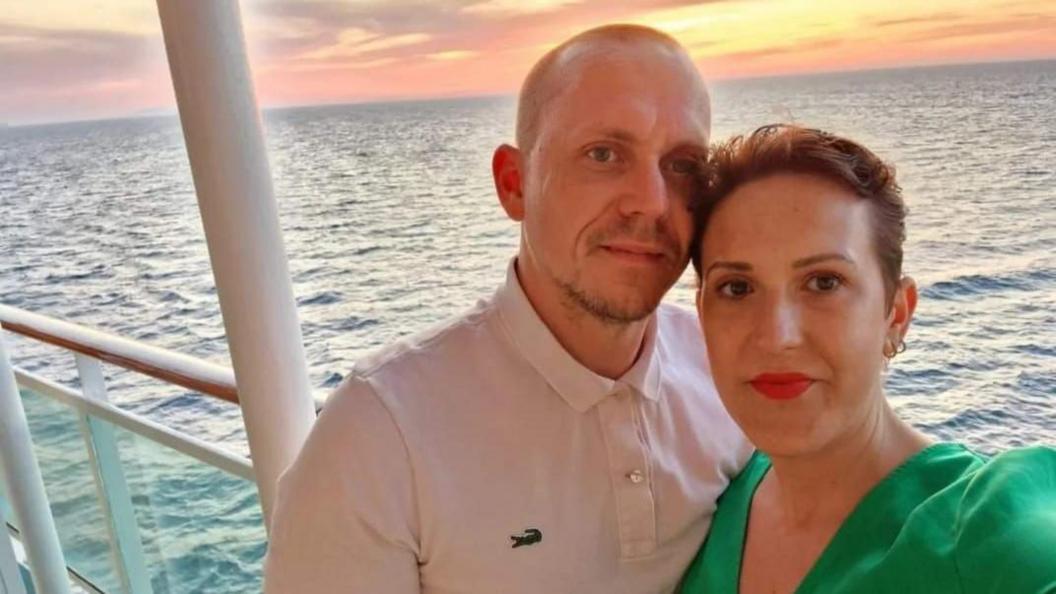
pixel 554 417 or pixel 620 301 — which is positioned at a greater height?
pixel 620 301

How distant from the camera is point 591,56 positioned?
3.81 feet

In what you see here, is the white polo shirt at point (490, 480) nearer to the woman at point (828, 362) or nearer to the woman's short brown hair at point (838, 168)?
the woman at point (828, 362)

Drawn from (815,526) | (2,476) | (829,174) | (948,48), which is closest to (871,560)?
(815,526)

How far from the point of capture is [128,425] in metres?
2.33

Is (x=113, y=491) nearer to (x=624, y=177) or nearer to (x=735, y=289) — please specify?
(x=624, y=177)

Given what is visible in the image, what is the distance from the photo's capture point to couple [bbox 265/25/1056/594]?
0.98 meters

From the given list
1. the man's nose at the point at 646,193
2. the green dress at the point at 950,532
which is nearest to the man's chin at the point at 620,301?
the man's nose at the point at 646,193

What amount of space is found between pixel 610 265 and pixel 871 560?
0.46m

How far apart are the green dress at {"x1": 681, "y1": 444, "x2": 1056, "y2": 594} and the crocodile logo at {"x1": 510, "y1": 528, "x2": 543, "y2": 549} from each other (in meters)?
0.25

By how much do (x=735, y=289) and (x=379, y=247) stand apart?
2.19m

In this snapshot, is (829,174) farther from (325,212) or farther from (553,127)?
(325,212)

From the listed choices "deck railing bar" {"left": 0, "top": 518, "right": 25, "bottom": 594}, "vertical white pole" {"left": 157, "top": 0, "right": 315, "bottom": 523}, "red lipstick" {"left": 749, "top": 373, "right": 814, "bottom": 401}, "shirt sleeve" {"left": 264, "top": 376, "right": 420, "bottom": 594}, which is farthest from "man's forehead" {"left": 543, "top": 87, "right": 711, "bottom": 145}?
"deck railing bar" {"left": 0, "top": 518, "right": 25, "bottom": 594}

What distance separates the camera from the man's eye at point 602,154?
1.16 meters

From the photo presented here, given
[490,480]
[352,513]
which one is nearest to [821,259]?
[490,480]
